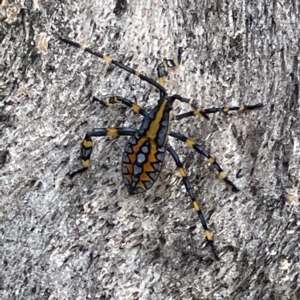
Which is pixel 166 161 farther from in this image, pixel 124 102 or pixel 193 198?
pixel 124 102

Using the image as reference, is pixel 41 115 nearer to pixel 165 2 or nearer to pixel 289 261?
pixel 165 2

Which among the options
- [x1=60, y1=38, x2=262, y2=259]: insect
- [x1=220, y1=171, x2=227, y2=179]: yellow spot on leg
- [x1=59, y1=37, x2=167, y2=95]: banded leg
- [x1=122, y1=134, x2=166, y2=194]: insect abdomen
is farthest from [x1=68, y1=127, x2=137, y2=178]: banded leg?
[x1=220, y1=171, x2=227, y2=179]: yellow spot on leg

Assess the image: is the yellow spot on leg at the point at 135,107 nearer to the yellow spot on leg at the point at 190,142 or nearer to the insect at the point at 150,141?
the insect at the point at 150,141

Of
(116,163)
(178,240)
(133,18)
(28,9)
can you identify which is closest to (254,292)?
(178,240)

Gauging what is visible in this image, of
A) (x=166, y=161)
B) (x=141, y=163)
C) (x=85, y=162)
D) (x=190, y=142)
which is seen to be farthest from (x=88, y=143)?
(x=190, y=142)

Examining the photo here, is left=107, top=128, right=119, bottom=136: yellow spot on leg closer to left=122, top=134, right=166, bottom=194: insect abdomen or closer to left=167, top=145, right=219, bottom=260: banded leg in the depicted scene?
left=122, top=134, right=166, bottom=194: insect abdomen

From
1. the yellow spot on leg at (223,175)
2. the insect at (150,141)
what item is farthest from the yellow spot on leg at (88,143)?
the yellow spot on leg at (223,175)
